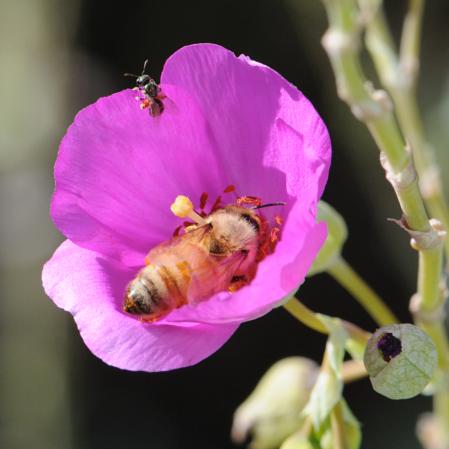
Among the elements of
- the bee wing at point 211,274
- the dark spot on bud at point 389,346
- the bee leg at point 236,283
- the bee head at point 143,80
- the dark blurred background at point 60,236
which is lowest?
the dark blurred background at point 60,236

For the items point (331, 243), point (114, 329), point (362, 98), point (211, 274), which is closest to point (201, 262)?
point (211, 274)

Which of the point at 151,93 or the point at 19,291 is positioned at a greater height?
the point at 151,93

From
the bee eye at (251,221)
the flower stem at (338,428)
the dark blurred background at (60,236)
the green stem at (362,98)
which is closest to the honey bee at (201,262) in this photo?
the bee eye at (251,221)

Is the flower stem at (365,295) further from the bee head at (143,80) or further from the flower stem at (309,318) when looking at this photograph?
the bee head at (143,80)

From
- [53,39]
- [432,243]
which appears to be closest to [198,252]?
[432,243]

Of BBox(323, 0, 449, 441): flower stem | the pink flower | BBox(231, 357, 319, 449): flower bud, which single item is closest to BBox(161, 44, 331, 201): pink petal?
the pink flower

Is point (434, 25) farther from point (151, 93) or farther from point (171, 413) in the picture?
point (151, 93)

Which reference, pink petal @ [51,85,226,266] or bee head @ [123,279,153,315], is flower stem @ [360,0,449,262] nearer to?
pink petal @ [51,85,226,266]
